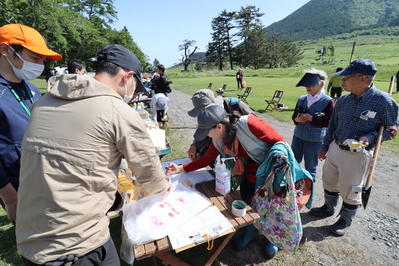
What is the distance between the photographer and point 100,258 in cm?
133

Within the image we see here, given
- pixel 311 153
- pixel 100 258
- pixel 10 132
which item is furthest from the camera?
pixel 311 153

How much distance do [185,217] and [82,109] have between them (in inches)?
43.4

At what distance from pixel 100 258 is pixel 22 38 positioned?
194 cm

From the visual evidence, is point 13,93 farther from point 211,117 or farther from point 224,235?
point 224,235

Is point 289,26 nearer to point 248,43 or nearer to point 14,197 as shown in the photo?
point 248,43

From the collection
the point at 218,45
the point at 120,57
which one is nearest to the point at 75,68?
the point at 120,57

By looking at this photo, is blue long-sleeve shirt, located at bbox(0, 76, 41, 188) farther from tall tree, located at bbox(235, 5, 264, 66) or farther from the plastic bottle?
tall tree, located at bbox(235, 5, 264, 66)

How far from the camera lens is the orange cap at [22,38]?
185 cm

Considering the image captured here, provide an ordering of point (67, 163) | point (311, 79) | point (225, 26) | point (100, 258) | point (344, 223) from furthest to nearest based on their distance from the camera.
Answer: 1. point (225, 26)
2. point (311, 79)
3. point (344, 223)
4. point (100, 258)
5. point (67, 163)

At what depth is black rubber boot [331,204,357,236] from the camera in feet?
9.30

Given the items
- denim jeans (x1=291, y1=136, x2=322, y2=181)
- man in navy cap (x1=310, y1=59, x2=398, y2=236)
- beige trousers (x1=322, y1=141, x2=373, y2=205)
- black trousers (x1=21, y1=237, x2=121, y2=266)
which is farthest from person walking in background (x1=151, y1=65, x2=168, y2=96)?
A: black trousers (x1=21, y1=237, x2=121, y2=266)

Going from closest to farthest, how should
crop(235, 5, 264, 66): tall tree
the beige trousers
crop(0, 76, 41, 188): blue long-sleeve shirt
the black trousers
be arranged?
1. the black trousers
2. crop(0, 76, 41, 188): blue long-sleeve shirt
3. the beige trousers
4. crop(235, 5, 264, 66): tall tree

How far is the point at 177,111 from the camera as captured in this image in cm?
1088

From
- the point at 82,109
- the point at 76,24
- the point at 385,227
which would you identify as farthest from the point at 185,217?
the point at 76,24
